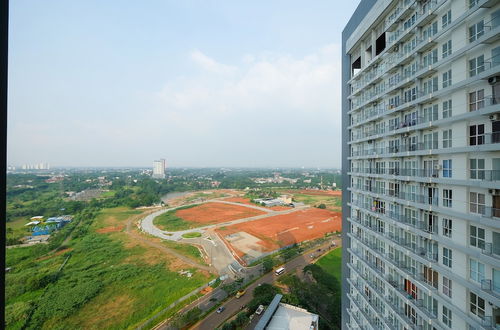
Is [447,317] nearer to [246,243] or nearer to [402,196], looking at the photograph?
[402,196]

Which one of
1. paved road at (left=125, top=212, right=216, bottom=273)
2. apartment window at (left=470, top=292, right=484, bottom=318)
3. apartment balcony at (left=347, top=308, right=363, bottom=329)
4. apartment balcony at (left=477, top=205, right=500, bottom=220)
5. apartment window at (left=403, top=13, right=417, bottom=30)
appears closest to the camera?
apartment balcony at (left=477, top=205, right=500, bottom=220)

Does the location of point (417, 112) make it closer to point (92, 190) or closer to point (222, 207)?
point (222, 207)

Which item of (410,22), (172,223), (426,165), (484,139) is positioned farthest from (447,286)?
(172,223)

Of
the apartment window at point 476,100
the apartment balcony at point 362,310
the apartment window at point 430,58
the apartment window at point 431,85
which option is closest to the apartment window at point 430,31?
the apartment window at point 430,58

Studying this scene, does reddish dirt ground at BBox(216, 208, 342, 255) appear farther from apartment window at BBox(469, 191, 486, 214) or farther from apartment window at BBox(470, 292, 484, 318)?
apartment window at BBox(469, 191, 486, 214)

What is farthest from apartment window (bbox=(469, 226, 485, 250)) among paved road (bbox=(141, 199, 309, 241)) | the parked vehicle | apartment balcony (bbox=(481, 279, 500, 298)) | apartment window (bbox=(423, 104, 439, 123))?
paved road (bbox=(141, 199, 309, 241))

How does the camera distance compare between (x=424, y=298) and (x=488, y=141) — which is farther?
(x=424, y=298)

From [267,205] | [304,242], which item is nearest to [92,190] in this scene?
[267,205]
